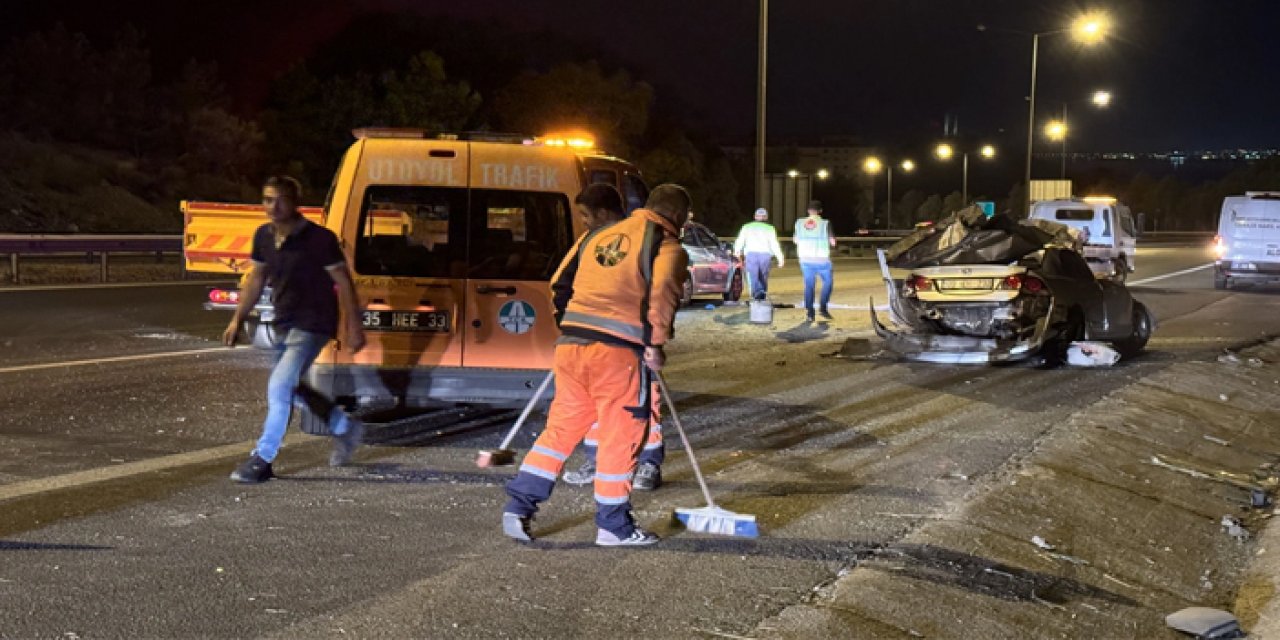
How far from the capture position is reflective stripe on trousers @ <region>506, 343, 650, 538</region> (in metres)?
5.79

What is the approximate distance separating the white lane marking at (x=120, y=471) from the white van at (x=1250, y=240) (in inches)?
905

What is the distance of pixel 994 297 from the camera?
12867 millimetres

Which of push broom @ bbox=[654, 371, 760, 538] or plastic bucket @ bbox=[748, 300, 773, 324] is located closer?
push broom @ bbox=[654, 371, 760, 538]

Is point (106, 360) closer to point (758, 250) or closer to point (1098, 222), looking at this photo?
point (758, 250)

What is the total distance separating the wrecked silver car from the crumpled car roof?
0.04 feet

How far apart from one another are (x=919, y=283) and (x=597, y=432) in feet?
25.2

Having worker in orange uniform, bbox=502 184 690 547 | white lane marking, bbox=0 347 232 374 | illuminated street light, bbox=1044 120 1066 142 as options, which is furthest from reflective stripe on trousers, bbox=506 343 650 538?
illuminated street light, bbox=1044 120 1066 142

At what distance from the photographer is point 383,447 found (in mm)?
8328

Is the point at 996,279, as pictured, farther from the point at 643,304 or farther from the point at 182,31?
the point at 182,31

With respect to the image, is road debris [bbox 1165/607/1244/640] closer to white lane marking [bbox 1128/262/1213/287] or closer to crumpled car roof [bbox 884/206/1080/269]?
crumpled car roof [bbox 884/206/1080/269]

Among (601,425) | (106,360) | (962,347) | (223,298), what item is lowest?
(106,360)

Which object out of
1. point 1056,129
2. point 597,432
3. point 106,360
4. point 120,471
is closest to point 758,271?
point 106,360

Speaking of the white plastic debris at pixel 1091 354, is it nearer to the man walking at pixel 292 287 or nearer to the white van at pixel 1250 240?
the man walking at pixel 292 287

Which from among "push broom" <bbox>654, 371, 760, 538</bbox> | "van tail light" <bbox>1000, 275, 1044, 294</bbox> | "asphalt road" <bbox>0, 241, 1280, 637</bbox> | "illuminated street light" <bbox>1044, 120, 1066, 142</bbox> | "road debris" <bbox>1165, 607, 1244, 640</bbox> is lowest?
"road debris" <bbox>1165, 607, 1244, 640</bbox>
